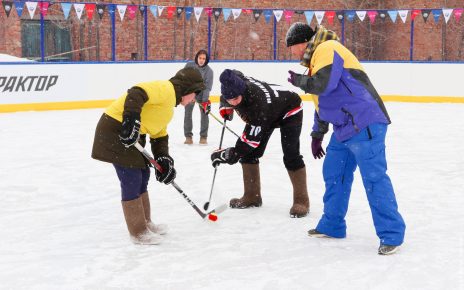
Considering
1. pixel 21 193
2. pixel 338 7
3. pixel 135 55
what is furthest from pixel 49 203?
pixel 338 7

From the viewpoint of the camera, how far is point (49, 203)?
203 inches

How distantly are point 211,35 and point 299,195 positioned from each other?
1553cm

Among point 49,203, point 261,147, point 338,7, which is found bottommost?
point 49,203

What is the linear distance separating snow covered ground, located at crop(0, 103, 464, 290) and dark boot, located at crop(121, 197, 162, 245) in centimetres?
5

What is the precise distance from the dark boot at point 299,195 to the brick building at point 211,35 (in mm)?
12872

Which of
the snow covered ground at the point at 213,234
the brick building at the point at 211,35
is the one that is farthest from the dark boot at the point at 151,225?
the brick building at the point at 211,35

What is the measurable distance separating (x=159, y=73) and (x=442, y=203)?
8.69 metres

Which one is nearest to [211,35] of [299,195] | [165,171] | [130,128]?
[299,195]

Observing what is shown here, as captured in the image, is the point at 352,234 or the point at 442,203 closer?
the point at 352,234

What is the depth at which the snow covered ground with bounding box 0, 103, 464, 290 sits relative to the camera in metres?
3.44

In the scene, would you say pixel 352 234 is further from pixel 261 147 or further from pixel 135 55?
pixel 135 55

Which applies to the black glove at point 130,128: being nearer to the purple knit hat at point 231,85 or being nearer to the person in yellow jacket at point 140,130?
the person in yellow jacket at point 140,130

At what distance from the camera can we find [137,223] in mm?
3953

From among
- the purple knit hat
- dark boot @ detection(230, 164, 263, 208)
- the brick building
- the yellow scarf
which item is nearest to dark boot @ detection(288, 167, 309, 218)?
dark boot @ detection(230, 164, 263, 208)
